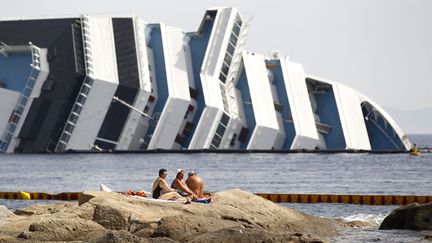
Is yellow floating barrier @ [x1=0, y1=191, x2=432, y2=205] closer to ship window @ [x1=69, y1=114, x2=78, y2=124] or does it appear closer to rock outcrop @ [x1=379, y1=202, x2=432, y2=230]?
rock outcrop @ [x1=379, y1=202, x2=432, y2=230]

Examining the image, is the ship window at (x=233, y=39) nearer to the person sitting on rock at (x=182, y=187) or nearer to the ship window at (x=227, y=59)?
the ship window at (x=227, y=59)

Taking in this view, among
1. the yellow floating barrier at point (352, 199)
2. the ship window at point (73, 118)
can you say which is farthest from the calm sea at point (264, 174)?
the ship window at point (73, 118)

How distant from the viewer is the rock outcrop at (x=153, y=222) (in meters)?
28.7

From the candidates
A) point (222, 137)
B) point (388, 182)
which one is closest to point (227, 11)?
point (222, 137)

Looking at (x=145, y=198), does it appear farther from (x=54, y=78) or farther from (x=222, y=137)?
(x=222, y=137)

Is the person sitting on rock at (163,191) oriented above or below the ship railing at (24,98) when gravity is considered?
above

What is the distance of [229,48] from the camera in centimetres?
10162

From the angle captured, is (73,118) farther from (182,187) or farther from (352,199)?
(182,187)

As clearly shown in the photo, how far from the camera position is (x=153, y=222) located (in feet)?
100

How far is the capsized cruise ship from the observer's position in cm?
9288

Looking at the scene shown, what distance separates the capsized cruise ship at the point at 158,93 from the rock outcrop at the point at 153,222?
188 ft

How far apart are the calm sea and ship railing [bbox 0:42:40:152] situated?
1583 millimetres

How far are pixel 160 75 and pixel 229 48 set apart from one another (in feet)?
21.5

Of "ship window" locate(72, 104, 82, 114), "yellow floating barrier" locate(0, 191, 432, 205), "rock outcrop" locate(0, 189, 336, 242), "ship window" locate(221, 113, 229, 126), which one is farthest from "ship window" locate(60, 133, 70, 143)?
"rock outcrop" locate(0, 189, 336, 242)
